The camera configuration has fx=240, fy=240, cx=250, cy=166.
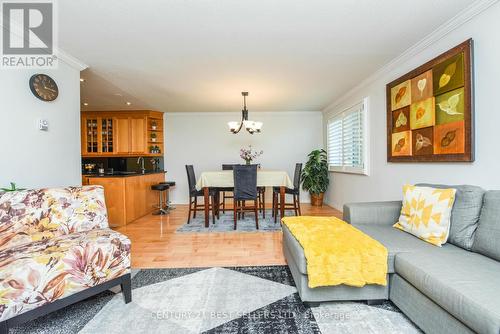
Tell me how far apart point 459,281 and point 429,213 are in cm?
75

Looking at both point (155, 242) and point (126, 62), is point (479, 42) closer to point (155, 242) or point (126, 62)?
point (126, 62)

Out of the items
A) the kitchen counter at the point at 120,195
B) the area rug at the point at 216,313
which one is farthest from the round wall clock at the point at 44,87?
the area rug at the point at 216,313

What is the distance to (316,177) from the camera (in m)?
5.45

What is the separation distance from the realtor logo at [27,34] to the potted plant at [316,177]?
187 inches

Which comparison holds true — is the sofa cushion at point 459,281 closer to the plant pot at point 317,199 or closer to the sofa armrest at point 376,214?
the sofa armrest at point 376,214

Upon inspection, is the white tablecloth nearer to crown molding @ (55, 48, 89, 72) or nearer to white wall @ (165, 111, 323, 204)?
white wall @ (165, 111, 323, 204)

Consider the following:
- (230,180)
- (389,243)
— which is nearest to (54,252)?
(389,243)

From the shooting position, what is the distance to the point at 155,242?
3168mm

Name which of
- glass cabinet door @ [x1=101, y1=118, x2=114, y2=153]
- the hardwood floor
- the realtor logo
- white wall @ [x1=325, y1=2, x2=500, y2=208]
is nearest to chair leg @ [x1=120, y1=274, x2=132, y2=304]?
the hardwood floor

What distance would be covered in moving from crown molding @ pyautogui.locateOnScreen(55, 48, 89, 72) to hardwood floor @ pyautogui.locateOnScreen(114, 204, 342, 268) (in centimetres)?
230

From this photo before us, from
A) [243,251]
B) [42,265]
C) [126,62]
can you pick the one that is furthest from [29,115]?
[243,251]

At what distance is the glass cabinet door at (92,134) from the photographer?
552 cm

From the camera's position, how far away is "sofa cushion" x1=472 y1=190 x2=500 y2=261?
151cm

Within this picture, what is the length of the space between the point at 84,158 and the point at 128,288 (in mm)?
5022
